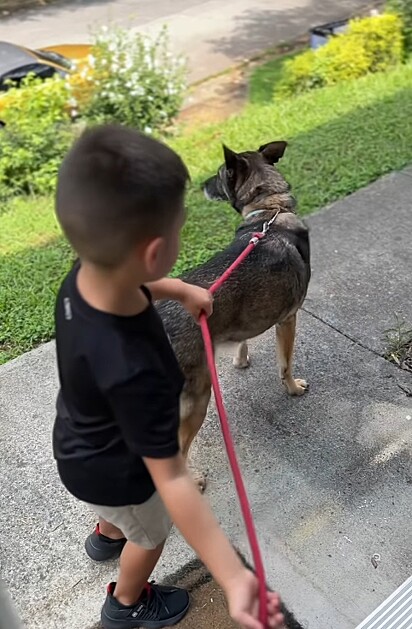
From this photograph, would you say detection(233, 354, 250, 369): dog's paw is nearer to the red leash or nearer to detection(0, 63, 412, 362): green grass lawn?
the red leash

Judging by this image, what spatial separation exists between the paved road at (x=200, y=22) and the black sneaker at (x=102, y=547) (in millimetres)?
11135

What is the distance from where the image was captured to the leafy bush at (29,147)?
7059 millimetres

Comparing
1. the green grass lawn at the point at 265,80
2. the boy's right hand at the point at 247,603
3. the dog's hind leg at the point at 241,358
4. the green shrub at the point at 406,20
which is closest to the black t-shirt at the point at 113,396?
the boy's right hand at the point at 247,603

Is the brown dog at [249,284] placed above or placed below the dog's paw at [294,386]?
above

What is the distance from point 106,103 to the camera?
8.31 metres

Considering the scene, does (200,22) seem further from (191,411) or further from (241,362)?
(191,411)

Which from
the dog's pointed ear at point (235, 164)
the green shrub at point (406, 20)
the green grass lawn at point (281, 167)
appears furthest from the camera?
the green shrub at point (406, 20)

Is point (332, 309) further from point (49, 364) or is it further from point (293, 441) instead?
point (49, 364)

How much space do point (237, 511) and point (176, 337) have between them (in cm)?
85

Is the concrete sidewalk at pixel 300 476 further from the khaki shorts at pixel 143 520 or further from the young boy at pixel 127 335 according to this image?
the young boy at pixel 127 335

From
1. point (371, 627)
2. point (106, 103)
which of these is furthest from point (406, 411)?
point (106, 103)

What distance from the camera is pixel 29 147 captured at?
23.4ft

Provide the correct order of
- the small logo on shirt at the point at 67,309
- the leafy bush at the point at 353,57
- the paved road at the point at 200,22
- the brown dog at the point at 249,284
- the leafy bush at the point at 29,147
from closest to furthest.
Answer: the small logo on shirt at the point at 67,309, the brown dog at the point at 249,284, the leafy bush at the point at 29,147, the leafy bush at the point at 353,57, the paved road at the point at 200,22

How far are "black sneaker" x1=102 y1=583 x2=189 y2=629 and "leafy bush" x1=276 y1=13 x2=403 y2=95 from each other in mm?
7961
